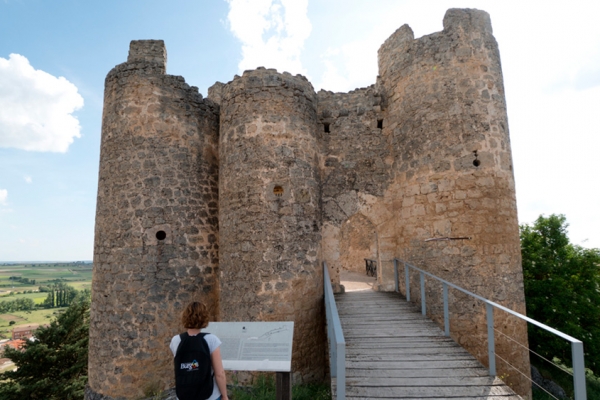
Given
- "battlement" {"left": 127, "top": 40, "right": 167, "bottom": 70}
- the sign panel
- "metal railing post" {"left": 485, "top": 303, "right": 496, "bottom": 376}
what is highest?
"battlement" {"left": 127, "top": 40, "right": 167, "bottom": 70}

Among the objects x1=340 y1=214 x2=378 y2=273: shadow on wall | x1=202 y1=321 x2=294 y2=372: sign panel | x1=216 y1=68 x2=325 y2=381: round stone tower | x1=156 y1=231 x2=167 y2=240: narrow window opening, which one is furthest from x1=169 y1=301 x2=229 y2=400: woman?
x1=340 y1=214 x2=378 y2=273: shadow on wall

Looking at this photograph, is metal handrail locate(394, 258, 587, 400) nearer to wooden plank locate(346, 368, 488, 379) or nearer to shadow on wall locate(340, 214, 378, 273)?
wooden plank locate(346, 368, 488, 379)

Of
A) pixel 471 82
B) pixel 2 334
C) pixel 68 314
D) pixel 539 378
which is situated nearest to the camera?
pixel 471 82

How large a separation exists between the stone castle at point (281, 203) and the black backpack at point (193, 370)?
388 cm

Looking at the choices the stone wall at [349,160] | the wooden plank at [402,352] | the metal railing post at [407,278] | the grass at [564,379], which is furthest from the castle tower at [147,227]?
the grass at [564,379]

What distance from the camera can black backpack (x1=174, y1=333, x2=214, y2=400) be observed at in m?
2.88

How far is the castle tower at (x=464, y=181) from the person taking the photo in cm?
670

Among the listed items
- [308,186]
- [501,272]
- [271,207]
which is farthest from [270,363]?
[501,272]

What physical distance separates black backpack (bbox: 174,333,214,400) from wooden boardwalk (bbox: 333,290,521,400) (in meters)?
2.09

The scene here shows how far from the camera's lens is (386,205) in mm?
8438

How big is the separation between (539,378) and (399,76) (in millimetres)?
11566

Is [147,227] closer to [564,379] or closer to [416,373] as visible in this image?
[416,373]

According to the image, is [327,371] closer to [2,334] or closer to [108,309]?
[108,309]

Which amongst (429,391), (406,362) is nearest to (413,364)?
(406,362)
